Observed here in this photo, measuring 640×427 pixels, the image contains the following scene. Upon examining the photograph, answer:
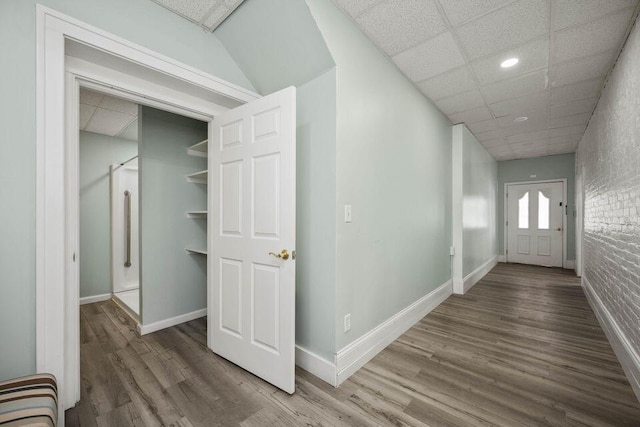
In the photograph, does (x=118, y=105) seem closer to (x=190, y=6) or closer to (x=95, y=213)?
(x=95, y=213)

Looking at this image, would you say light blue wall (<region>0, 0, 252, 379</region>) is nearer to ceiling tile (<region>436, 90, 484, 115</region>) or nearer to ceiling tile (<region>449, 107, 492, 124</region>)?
ceiling tile (<region>436, 90, 484, 115</region>)

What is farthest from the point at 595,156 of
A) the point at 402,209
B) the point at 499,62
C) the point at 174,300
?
the point at 174,300

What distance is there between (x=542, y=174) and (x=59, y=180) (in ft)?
27.6

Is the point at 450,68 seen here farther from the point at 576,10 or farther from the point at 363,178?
the point at 363,178

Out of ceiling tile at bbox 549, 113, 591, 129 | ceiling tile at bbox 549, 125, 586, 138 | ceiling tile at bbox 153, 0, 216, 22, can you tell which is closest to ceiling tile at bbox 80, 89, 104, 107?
ceiling tile at bbox 153, 0, 216, 22

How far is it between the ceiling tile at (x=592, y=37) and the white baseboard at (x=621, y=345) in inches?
93.6

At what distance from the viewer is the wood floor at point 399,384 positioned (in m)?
1.61

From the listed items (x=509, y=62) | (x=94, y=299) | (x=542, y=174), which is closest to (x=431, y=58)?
(x=509, y=62)

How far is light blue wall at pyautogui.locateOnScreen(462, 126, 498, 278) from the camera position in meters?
4.23

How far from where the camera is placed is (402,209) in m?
2.80

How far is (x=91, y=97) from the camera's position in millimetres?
3014

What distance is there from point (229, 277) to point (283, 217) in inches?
30.6

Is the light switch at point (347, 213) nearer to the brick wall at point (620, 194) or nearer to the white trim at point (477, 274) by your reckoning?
the brick wall at point (620, 194)

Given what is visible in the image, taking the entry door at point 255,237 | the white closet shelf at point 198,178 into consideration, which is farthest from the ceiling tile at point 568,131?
the white closet shelf at point 198,178
